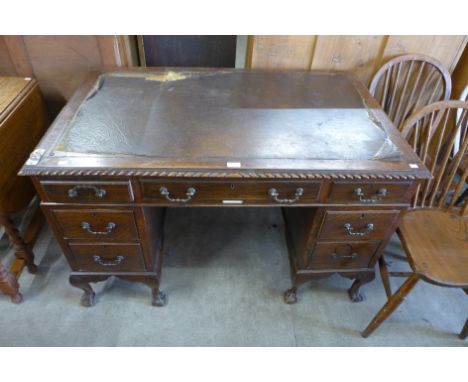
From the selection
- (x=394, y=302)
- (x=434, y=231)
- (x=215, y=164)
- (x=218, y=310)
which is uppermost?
(x=215, y=164)

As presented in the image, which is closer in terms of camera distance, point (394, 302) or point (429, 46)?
point (394, 302)

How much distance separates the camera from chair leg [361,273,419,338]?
1145 mm

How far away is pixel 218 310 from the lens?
4.88ft

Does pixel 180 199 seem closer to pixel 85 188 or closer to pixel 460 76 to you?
pixel 85 188

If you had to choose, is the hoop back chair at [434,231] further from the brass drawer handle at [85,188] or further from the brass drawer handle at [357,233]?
the brass drawer handle at [85,188]

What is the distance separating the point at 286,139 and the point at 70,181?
707mm

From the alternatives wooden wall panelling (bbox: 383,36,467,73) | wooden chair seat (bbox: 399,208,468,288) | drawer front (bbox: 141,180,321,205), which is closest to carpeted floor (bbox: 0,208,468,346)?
wooden chair seat (bbox: 399,208,468,288)

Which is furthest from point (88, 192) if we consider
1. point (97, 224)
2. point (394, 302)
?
point (394, 302)

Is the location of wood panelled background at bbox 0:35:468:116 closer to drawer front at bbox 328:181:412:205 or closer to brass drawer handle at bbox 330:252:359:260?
drawer front at bbox 328:181:412:205

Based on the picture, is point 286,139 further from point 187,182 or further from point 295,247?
point 295,247

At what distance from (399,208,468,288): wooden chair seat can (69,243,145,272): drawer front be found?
1.07m

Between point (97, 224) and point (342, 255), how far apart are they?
3.18 ft

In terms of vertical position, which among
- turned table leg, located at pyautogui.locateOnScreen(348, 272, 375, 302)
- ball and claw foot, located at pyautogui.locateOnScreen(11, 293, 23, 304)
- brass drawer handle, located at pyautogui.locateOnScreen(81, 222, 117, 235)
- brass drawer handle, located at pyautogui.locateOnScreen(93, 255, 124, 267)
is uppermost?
brass drawer handle, located at pyautogui.locateOnScreen(81, 222, 117, 235)

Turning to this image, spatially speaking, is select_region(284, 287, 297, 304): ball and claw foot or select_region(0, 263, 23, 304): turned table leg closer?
select_region(0, 263, 23, 304): turned table leg
